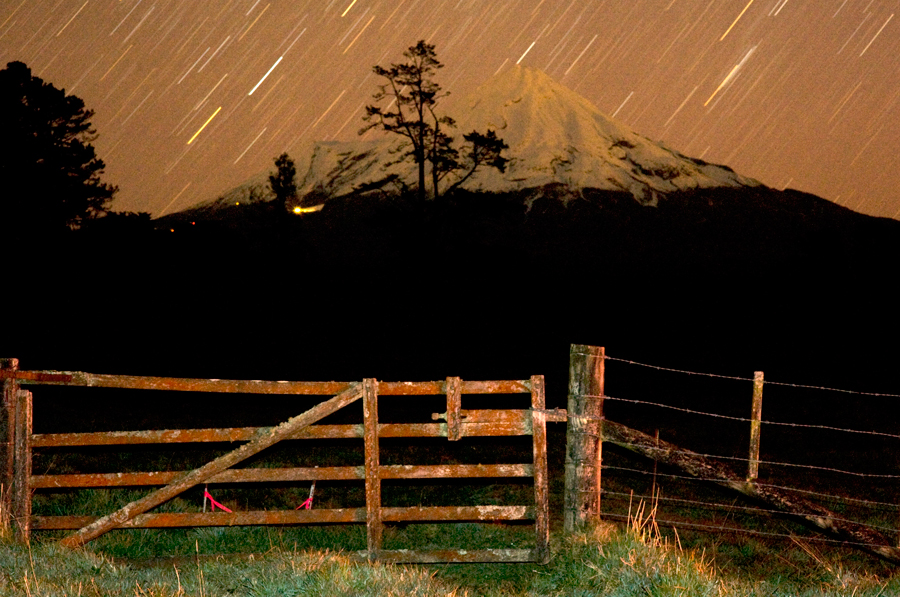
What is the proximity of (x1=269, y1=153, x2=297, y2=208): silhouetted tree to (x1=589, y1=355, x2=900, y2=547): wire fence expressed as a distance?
44.4 meters

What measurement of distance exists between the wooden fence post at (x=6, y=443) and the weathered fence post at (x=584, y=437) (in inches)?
190

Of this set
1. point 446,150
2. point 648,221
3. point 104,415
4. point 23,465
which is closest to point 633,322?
point 446,150

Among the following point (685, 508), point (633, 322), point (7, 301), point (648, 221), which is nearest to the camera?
point (685, 508)

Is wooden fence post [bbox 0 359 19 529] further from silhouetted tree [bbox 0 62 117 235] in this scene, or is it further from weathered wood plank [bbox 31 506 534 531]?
silhouetted tree [bbox 0 62 117 235]

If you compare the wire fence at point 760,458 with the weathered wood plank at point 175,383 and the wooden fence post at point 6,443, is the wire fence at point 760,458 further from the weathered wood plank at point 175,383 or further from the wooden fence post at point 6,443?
the wooden fence post at point 6,443

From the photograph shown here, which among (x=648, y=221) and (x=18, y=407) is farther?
(x=648, y=221)

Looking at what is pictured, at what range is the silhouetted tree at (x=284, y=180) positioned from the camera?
67.1 m

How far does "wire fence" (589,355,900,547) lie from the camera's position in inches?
348

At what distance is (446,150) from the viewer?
3884 cm

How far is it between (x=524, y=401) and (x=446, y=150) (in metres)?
18.7

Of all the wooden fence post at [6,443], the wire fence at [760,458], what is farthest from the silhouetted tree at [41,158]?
the wooden fence post at [6,443]

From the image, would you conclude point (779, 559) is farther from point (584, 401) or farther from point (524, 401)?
point (524, 401)

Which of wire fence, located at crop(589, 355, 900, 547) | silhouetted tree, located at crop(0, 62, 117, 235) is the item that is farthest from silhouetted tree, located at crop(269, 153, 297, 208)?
wire fence, located at crop(589, 355, 900, 547)

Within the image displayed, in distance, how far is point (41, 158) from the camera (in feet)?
119
